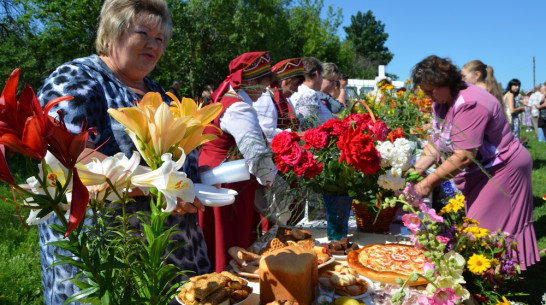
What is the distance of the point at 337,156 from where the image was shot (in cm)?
185

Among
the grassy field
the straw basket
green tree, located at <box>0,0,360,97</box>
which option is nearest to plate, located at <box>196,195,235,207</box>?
the straw basket

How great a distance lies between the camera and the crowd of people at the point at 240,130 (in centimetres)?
149

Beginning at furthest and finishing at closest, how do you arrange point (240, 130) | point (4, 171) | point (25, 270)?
point (25, 270) < point (240, 130) < point (4, 171)

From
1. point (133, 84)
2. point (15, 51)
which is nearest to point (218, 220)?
point (133, 84)

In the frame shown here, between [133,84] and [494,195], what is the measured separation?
90.6 inches

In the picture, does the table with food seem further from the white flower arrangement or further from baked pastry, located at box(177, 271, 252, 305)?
the white flower arrangement

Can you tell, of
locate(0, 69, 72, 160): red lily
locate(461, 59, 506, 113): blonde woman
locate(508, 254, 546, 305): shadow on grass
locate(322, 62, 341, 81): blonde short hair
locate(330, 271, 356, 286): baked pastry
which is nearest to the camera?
locate(0, 69, 72, 160): red lily

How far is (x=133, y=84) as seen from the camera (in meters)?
1.73

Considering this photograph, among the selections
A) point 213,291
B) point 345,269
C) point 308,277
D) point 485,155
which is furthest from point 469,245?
point 485,155

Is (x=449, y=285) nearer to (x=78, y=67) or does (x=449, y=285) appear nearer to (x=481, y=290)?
(x=481, y=290)

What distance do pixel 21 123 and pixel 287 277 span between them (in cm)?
87

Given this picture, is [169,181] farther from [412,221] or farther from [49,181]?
[412,221]

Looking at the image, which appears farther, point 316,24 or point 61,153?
point 316,24

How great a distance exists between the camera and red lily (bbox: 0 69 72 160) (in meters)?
0.52
